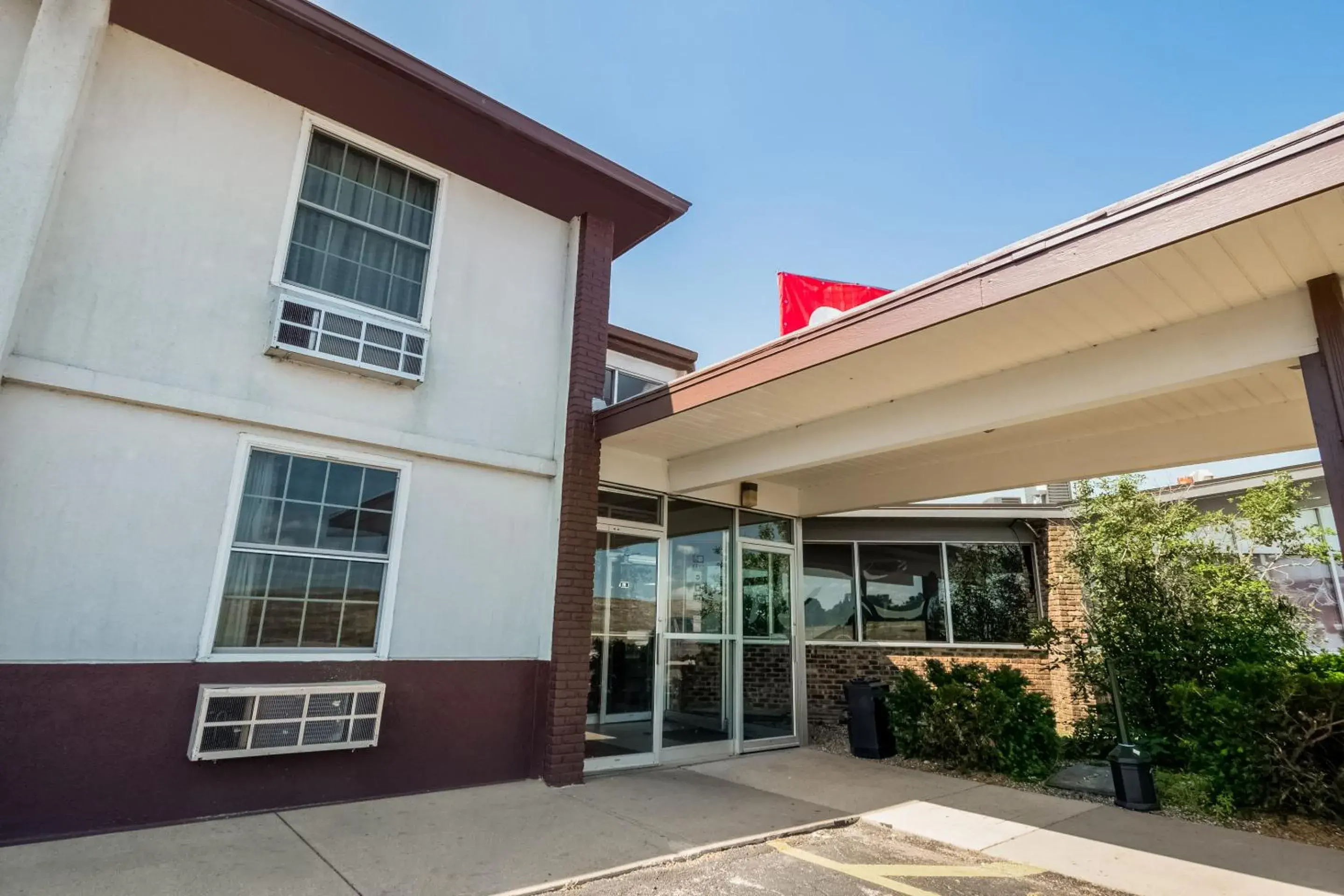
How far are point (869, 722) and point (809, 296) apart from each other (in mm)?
5482

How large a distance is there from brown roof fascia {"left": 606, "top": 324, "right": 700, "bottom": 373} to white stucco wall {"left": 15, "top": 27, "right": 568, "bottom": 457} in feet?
8.70

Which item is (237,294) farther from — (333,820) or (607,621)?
(607,621)

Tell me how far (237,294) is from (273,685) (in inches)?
115

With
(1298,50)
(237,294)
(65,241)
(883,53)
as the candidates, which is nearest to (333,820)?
(237,294)

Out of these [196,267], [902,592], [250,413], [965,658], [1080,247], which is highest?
[196,267]

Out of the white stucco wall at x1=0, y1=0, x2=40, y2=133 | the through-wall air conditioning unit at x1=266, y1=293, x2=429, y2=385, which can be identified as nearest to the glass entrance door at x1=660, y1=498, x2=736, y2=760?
the through-wall air conditioning unit at x1=266, y1=293, x2=429, y2=385

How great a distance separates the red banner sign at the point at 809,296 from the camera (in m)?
9.41

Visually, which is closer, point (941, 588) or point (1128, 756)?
point (1128, 756)

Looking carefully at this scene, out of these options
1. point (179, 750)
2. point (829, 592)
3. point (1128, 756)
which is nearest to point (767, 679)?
point (829, 592)

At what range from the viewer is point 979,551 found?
37.0 ft

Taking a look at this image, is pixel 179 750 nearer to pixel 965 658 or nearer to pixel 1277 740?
pixel 1277 740

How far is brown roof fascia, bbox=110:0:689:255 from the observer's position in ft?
17.2

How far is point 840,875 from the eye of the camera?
14.2 ft

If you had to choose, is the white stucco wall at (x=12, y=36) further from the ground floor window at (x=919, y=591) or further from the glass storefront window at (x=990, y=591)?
the glass storefront window at (x=990, y=591)
